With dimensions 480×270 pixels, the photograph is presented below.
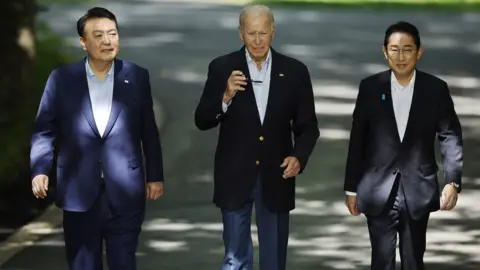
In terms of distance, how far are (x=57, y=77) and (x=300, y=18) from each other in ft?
78.0

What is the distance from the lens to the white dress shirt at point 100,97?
8.25m

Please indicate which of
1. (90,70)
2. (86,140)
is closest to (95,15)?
(90,70)

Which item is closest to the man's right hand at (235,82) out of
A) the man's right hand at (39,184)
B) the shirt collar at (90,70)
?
the shirt collar at (90,70)

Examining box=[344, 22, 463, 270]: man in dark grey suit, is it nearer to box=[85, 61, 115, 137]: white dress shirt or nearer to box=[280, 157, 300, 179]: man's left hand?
box=[280, 157, 300, 179]: man's left hand

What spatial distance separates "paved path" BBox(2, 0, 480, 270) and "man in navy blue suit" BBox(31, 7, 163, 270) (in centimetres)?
259

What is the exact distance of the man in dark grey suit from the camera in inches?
330

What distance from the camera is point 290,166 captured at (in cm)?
855

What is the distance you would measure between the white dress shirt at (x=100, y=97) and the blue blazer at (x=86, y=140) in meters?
0.04

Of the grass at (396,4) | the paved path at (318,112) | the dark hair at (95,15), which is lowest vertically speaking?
the paved path at (318,112)

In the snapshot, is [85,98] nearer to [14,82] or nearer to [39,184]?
[39,184]

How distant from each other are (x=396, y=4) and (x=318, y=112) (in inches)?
646

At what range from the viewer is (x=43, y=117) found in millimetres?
8227

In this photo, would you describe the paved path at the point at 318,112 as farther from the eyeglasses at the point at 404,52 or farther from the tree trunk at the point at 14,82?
the eyeglasses at the point at 404,52

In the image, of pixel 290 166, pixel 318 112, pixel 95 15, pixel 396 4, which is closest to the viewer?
pixel 95 15
